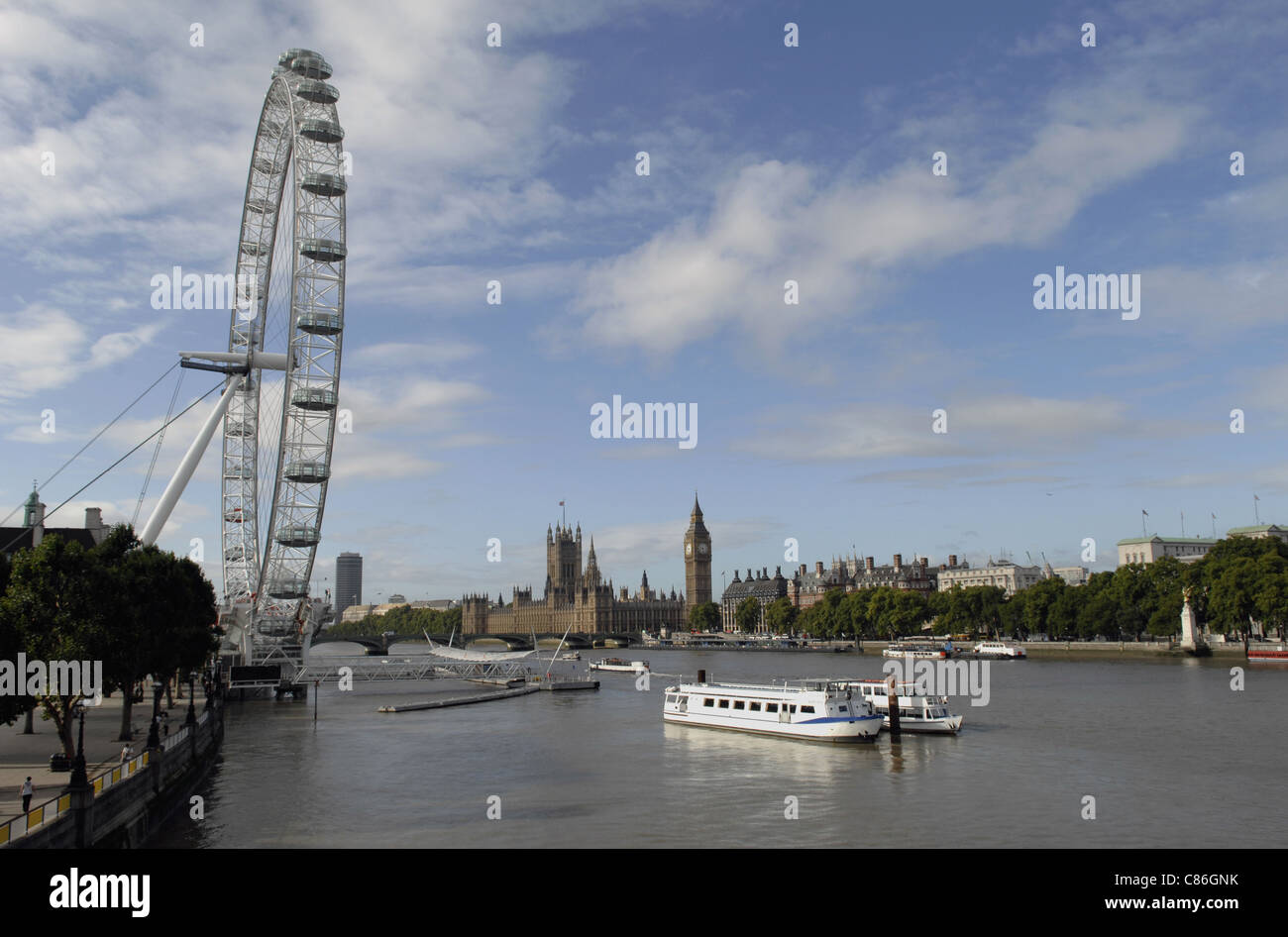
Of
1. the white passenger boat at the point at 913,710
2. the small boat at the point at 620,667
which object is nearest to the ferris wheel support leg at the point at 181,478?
the white passenger boat at the point at 913,710

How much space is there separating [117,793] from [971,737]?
36049mm

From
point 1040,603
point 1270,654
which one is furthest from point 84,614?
point 1040,603

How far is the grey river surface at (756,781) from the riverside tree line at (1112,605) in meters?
34.1

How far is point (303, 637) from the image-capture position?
2874 inches

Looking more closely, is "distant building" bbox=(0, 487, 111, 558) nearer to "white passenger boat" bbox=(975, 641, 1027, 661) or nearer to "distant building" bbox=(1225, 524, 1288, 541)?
"white passenger boat" bbox=(975, 641, 1027, 661)

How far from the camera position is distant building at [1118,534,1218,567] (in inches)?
7534

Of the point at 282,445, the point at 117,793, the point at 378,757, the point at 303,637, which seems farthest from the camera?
the point at 303,637

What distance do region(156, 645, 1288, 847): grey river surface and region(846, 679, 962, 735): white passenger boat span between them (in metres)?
0.95

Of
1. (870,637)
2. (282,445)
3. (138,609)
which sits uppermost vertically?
(282,445)

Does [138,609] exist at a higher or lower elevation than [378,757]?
higher

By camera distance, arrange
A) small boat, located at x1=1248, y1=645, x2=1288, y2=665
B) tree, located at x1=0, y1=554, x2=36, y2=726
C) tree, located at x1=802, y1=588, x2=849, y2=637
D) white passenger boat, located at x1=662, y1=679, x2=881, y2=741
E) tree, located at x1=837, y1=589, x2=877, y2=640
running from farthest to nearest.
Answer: tree, located at x1=802, y1=588, x2=849, y2=637, tree, located at x1=837, y1=589, x2=877, y2=640, small boat, located at x1=1248, y1=645, x2=1288, y2=665, white passenger boat, located at x1=662, y1=679, x2=881, y2=741, tree, located at x1=0, y1=554, x2=36, y2=726

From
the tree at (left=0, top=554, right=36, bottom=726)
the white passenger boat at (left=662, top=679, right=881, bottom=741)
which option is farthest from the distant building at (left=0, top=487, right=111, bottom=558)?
the white passenger boat at (left=662, top=679, right=881, bottom=741)
